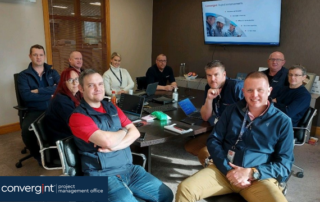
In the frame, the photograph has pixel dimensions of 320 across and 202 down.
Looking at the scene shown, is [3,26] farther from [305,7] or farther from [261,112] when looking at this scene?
[305,7]

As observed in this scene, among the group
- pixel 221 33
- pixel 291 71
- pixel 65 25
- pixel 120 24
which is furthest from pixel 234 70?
pixel 65 25

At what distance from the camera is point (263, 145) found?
1.65 m

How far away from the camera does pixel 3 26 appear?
3.63 m

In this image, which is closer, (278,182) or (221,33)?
(278,182)

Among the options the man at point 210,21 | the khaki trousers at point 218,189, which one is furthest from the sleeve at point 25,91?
the man at point 210,21

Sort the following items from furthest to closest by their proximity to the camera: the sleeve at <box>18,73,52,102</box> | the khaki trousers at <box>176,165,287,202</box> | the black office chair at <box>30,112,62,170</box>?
the sleeve at <box>18,73,52,102</box>
the black office chair at <box>30,112,62,170</box>
the khaki trousers at <box>176,165,287,202</box>

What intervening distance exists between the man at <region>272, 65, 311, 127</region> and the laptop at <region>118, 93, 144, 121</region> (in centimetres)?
152

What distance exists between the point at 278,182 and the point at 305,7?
10.5 feet

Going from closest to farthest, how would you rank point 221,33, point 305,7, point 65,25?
1. point 305,7
2. point 65,25
3. point 221,33

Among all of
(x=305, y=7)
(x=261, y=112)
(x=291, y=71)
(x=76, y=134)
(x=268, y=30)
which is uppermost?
(x=305, y=7)

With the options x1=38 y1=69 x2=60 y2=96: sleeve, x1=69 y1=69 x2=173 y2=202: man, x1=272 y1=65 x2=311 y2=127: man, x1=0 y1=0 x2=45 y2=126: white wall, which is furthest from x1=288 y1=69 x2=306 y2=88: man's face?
x1=0 y1=0 x2=45 y2=126: white wall

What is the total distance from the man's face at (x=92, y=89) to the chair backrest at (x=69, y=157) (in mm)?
296

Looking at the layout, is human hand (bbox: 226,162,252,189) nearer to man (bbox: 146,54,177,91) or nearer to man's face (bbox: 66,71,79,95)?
man's face (bbox: 66,71,79,95)

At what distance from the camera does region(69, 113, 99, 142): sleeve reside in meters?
1.60
